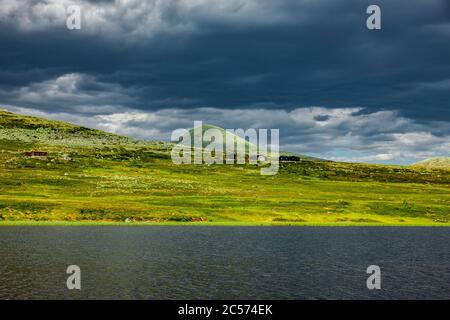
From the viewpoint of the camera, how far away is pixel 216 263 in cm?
5100

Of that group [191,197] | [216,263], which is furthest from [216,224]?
[216,263]

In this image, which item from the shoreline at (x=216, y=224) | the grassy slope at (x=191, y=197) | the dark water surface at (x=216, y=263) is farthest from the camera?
the grassy slope at (x=191, y=197)

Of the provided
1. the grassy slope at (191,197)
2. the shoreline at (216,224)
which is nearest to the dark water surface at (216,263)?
the shoreline at (216,224)

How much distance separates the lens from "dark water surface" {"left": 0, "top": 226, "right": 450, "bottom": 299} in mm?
37844

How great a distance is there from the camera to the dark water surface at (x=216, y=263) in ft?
124

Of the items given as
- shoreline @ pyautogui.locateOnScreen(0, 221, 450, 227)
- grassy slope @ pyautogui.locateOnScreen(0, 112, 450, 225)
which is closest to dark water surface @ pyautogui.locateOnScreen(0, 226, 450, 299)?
shoreline @ pyautogui.locateOnScreen(0, 221, 450, 227)

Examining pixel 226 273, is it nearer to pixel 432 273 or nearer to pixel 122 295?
pixel 122 295

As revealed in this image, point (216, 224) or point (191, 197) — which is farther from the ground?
point (191, 197)

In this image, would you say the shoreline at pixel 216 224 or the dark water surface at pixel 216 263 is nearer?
the dark water surface at pixel 216 263

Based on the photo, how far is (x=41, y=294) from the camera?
116ft

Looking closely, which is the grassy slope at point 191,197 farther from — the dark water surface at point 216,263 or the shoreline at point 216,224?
the dark water surface at point 216,263

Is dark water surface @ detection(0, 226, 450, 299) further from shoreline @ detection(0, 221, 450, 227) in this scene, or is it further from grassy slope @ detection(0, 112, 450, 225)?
grassy slope @ detection(0, 112, 450, 225)

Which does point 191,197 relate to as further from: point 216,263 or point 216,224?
point 216,263

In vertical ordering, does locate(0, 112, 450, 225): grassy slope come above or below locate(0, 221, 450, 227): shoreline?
→ above
